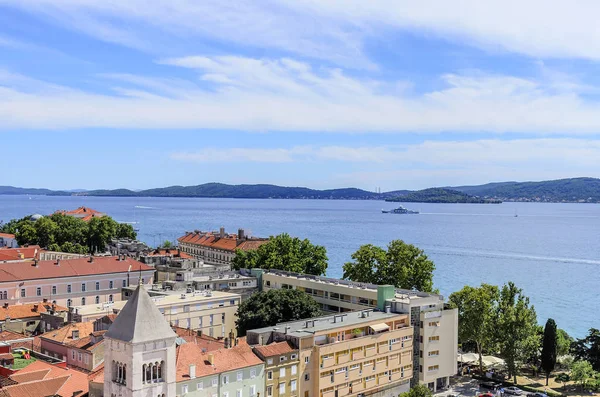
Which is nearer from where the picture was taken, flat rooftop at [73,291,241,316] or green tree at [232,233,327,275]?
flat rooftop at [73,291,241,316]

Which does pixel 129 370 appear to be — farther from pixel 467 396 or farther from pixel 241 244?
pixel 241 244

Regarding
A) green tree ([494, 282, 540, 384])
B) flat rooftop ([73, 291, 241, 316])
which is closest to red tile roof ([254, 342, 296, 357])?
flat rooftop ([73, 291, 241, 316])

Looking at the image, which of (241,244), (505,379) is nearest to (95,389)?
(505,379)

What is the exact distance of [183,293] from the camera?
2360 inches

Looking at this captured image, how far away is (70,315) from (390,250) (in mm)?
34545

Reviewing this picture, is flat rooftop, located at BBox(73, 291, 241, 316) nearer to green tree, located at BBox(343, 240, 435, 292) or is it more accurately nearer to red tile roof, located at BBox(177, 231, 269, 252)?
green tree, located at BBox(343, 240, 435, 292)

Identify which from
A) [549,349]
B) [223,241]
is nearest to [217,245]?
[223,241]

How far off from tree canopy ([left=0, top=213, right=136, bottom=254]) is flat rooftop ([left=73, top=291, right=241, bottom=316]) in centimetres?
5897

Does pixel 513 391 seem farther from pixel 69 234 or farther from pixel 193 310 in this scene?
pixel 69 234

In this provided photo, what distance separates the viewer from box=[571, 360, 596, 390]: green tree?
55344 mm

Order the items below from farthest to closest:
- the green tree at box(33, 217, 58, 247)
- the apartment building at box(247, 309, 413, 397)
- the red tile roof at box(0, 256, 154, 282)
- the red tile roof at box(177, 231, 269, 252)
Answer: the red tile roof at box(177, 231, 269, 252), the green tree at box(33, 217, 58, 247), the red tile roof at box(0, 256, 154, 282), the apartment building at box(247, 309, 413, 397)

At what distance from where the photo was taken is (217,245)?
4867 inches

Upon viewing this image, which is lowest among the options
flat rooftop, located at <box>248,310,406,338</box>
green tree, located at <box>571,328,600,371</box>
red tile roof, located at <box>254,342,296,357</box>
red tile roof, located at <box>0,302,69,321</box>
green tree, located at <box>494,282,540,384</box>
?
green tree, located at <box>571,328,600,371</box>

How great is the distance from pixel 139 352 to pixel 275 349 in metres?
14.7
